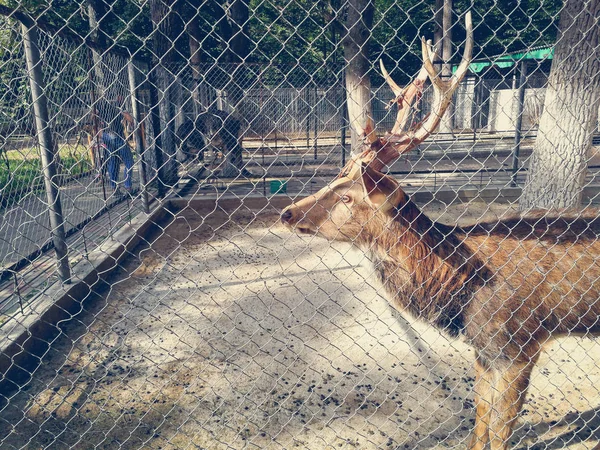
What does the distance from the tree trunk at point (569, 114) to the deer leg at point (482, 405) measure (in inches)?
149

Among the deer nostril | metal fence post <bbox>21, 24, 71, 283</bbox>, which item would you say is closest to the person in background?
metal fence post <bbox>21, 24, 71, 283</bbox>

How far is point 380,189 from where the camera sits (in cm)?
299

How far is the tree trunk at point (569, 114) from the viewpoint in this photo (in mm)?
6164

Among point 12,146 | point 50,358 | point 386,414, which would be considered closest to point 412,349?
point 386,414

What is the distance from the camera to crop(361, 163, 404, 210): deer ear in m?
2.83

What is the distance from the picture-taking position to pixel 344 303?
525 cm

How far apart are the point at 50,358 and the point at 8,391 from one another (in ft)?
1.55

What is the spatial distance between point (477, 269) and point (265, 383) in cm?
181

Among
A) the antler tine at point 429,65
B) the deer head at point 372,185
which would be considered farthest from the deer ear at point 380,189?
the antler tine at point 429,65

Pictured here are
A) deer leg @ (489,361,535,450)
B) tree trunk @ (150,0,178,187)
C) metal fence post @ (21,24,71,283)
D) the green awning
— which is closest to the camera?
deer leg @ (489,361,535,450)

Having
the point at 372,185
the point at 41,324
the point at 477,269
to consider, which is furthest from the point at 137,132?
the point at 477,269

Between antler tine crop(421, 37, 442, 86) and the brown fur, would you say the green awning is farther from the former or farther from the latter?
the brown fur

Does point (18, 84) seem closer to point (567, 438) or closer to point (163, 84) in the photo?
point (163, 84)

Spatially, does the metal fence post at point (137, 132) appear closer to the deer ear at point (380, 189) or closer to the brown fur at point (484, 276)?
the brown fur at point (484, 276)
